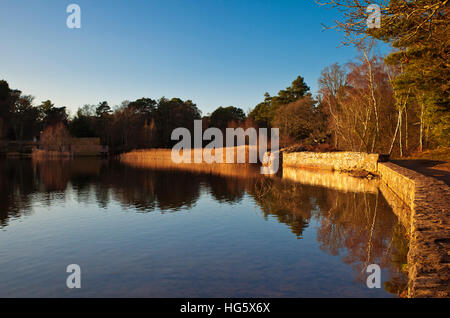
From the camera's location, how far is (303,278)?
5527 mm

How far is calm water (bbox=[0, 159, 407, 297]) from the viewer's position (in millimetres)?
5277

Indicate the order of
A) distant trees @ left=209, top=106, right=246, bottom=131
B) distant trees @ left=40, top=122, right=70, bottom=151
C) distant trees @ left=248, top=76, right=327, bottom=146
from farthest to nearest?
distant trees @ left=209, top=106, right=246, bottom=131
distant trees @ left=40, top=122, right=70, bottom=151
distant trees @ left=248, top=76, right=327, bottom=146

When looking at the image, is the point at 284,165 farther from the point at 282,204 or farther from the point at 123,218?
the point at 123,218

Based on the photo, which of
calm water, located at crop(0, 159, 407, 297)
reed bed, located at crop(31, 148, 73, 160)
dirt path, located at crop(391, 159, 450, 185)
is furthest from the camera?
reed bed, located at crop(31, 148, 73, 160)

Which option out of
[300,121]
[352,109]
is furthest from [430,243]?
[300,121]

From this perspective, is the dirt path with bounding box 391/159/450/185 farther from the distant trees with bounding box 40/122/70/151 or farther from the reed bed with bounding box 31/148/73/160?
the distant trees with bounding box 40/122/70/151

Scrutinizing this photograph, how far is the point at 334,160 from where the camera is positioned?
24984 millimetres

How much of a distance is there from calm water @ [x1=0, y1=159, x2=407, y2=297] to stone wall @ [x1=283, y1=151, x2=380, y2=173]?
8565 mm

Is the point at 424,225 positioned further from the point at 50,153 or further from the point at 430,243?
the point at 50,153

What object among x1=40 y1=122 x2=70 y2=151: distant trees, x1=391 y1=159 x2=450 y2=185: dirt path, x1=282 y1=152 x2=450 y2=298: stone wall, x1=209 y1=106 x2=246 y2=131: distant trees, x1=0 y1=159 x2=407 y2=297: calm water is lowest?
x1=0 y1=159 x2=407 y2=297: calm water

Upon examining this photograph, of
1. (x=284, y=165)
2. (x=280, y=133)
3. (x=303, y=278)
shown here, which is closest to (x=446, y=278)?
(x=303, y=278)

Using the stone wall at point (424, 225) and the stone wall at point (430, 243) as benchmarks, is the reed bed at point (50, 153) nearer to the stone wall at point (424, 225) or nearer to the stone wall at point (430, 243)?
the stone wall at point (424, 225)

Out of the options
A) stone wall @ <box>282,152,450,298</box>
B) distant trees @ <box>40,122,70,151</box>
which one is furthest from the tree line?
distant trees @ <box>40,122,70,151</box>
